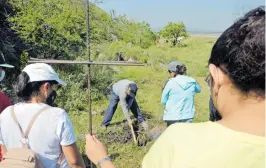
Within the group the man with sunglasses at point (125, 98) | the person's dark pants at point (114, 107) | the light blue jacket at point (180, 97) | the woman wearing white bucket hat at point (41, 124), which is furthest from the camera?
the person's dark pants at point (114, 107)

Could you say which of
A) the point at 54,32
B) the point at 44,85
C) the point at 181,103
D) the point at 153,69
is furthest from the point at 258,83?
the point at 153,69

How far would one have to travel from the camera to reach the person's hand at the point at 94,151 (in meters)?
1.64

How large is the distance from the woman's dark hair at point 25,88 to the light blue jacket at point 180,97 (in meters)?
2.91

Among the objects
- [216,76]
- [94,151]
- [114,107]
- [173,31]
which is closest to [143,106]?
[114,107]

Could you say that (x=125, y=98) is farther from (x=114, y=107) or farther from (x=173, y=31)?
(x=173, y=31)

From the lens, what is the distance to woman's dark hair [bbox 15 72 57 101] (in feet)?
A: 7.65

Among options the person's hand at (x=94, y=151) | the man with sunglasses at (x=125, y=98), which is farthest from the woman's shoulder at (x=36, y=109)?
the man with sunglasses at (x=125, y=98)

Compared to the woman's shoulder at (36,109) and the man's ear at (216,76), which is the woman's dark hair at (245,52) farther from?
the woman's shoulder at (36,109)

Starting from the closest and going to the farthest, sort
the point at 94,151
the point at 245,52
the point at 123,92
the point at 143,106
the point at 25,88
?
the point at 245,52, the point at 94,151, the point at 25,88, the point at 123,92, the point at 143,106

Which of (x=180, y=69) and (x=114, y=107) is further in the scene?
(x=114, y=107)

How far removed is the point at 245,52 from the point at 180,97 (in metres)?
4.08

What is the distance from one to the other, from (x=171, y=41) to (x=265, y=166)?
1081 inches

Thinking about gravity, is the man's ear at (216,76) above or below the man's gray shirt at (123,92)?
above

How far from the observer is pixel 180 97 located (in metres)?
5.04
